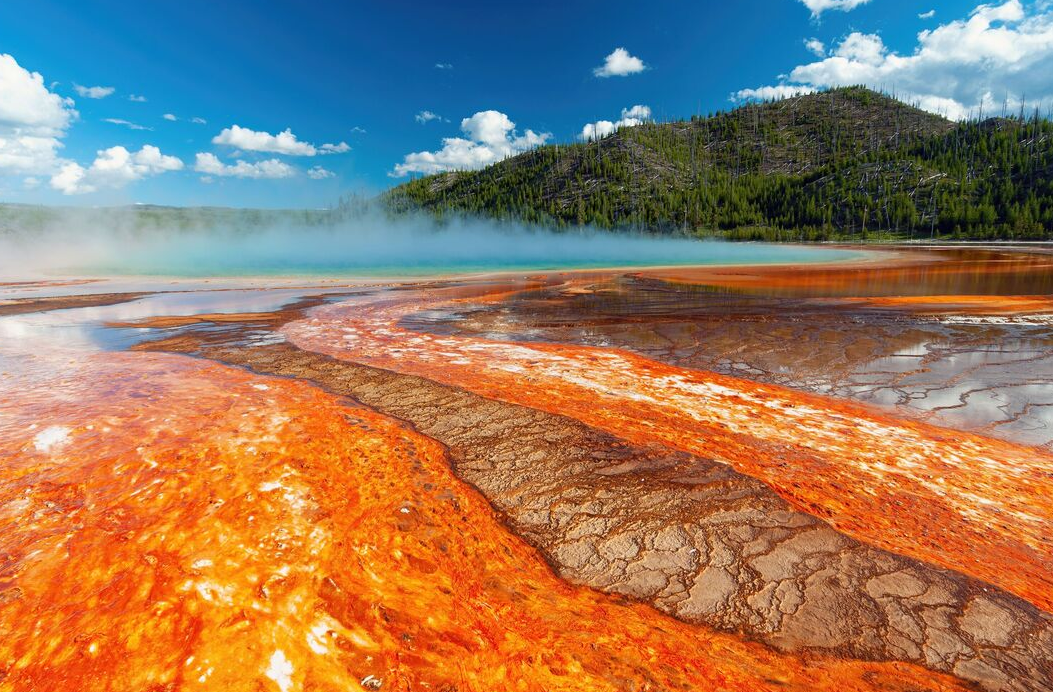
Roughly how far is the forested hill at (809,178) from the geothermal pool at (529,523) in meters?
107

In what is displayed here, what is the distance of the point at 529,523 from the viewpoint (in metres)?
4.25

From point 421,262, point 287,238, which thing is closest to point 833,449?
point 421,262

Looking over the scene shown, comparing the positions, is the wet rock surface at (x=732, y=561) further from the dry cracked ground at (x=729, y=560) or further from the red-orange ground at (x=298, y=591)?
the red-orange ground at (x=298, y=591)

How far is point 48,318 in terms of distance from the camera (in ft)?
52.1

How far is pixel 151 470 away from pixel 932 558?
7.53 m

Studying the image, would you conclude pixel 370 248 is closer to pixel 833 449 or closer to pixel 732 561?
pixel 833 449

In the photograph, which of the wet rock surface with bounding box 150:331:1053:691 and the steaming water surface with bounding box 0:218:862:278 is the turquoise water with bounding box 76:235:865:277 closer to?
the steaming water surface with bounding box 0:218:862:278

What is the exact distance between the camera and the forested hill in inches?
3824

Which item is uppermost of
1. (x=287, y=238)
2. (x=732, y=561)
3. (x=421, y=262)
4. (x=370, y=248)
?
(x=287, y=238)

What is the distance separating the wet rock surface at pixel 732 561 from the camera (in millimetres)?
2967

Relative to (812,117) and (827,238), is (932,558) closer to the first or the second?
(827,238)

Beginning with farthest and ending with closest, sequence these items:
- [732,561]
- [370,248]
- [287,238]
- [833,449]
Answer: [287,238] < [370,248] < [833,449] < [732,561]

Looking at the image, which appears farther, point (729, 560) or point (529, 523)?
point (529, 523)

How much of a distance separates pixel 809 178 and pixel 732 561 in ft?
529
